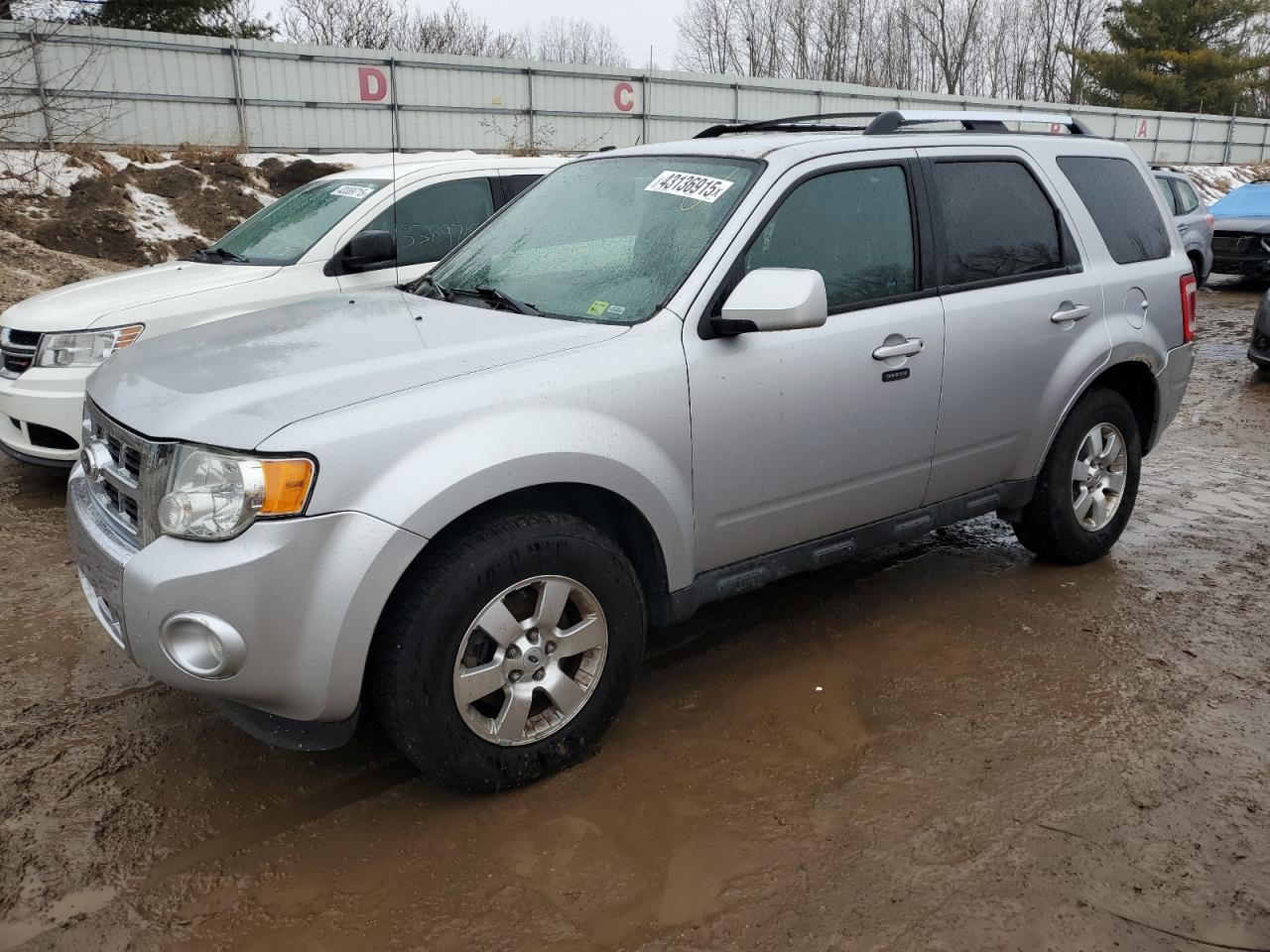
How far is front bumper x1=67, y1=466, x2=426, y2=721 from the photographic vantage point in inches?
101

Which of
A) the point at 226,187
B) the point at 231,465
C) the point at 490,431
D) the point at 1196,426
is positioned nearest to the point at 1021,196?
the point at 490,431

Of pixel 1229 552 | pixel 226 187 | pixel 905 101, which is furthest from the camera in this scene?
pixel 905 101

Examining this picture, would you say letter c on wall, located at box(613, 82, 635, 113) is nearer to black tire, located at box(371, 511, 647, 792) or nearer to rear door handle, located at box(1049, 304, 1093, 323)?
rear door handle, located at box(1049, 304, 1093, 323)

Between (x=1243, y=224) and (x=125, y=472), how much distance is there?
16246 mm

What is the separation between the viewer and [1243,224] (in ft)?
49.1

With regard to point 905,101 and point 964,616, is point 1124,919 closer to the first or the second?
point 964,616

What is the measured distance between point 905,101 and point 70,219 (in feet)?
76.7

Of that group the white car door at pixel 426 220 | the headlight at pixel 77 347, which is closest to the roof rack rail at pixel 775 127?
the white car door at pixel 426 220

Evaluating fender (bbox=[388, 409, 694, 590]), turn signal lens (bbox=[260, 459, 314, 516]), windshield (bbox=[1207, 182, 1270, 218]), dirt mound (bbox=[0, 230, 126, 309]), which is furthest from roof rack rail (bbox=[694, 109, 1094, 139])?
windshield (bbox=[1207, 182, 1270, 218])

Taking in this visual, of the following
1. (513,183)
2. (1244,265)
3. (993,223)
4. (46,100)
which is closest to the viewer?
(993,223)

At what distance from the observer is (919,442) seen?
12.7ft

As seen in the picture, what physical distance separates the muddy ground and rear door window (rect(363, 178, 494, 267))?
3.09m

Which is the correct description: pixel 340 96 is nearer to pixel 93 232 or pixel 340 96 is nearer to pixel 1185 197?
pixel 93 232

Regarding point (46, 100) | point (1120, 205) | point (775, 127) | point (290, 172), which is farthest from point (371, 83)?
point (1120, 205)
